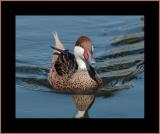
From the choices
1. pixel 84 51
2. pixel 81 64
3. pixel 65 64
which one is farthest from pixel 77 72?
pixel 84 51

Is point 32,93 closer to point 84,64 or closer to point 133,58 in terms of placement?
point 84,64

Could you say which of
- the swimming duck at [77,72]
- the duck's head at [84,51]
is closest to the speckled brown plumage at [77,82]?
the swimming duck at [77,72]

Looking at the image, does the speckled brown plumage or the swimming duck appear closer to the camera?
the swimming duck

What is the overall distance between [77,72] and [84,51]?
502 millimetres

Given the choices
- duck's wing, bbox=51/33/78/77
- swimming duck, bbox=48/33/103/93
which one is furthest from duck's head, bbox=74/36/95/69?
duck's wing, bbox=51/33/78/77

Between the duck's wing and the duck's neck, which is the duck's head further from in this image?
the duck's wing

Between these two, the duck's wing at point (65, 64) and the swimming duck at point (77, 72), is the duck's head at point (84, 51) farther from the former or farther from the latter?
the duck's wing at point (65, 64)

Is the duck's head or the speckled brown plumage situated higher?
the duck's head

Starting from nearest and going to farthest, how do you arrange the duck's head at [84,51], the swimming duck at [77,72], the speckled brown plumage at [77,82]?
the duck's head at [84,51], the swimming duck at [77,72], the speckled brown plumage at [77,82]

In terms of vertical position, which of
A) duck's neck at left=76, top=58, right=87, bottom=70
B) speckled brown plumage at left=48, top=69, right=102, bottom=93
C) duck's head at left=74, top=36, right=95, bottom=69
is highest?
duck's head at left=74, top=36, right=95, bottom=69

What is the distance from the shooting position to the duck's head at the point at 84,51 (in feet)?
45.0

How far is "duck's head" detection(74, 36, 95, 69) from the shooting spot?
13711mm

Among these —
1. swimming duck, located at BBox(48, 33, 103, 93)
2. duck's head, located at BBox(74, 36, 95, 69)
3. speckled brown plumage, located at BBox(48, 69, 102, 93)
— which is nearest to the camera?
duck's head, located at BBox(74, 36, 95, 69)

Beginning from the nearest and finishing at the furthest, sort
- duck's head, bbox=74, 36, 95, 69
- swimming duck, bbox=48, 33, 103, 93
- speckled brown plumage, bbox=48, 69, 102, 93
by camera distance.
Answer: duck's head, bbox=74, 36, 95, 69, swimming duck, bbox=48, 33, 103, 93, speckled brown plumage, bbox=48, 69, 102, 93
